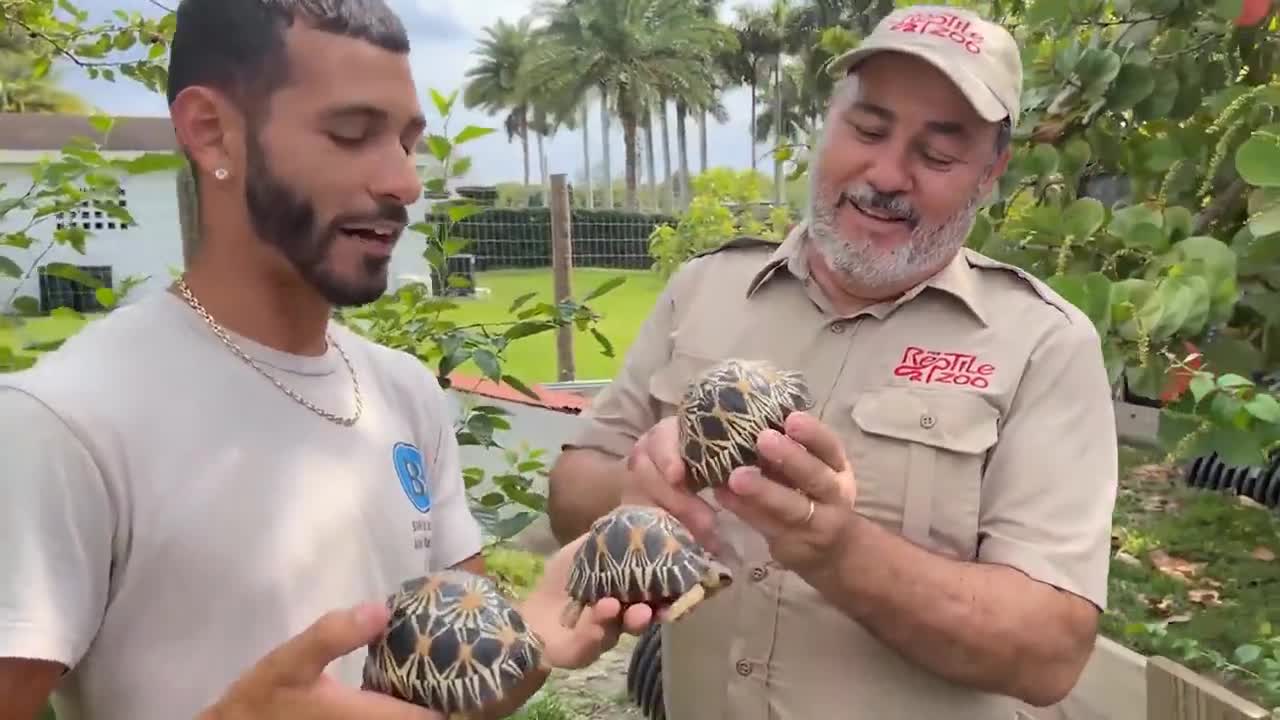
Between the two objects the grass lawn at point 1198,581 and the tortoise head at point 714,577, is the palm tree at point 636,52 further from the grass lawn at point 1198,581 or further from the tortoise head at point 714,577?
the tortoise head at point 714,577

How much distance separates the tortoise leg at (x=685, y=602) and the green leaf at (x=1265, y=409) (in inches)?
58.2

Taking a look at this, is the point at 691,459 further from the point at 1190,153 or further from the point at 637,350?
the point at 1190,153

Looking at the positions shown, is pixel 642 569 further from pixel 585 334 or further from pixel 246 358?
pixel 585 334

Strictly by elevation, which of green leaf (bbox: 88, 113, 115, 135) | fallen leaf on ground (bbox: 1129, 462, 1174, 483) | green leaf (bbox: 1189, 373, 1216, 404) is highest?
green leaf (bbox: 88, 113, 115, 135)

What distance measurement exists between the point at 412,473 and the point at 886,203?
3.55 ft

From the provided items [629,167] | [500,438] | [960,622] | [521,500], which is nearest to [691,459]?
[960,622]

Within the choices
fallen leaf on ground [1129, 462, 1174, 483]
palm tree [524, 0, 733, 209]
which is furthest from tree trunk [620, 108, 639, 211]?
fallen leaf on ground [1129, 462, 1174, 483]

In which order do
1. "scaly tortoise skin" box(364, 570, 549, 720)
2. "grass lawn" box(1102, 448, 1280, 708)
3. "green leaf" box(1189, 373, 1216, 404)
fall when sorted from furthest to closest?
"grass lawn" box(1102, 448, 1280, 708) → "green leaf" box(1189, 373, 1216, 404) → "scaly tortoise skin" box(364, 570, 549, 720)

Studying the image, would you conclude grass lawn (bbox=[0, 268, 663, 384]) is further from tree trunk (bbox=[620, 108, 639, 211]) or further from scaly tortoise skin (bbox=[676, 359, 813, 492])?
tree trunk (bbox=[620, 108, 639, 211])

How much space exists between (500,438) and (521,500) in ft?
9.48

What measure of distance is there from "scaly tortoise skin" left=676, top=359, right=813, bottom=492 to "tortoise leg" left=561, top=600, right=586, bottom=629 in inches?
12.6

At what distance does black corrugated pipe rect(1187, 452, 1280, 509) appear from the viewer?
23.6ft

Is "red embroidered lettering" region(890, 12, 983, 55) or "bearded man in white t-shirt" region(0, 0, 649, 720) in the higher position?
"red embroidered lettering" region(890, 12, 983, 55)

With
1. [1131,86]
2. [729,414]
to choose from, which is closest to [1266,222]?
[1131,86]
